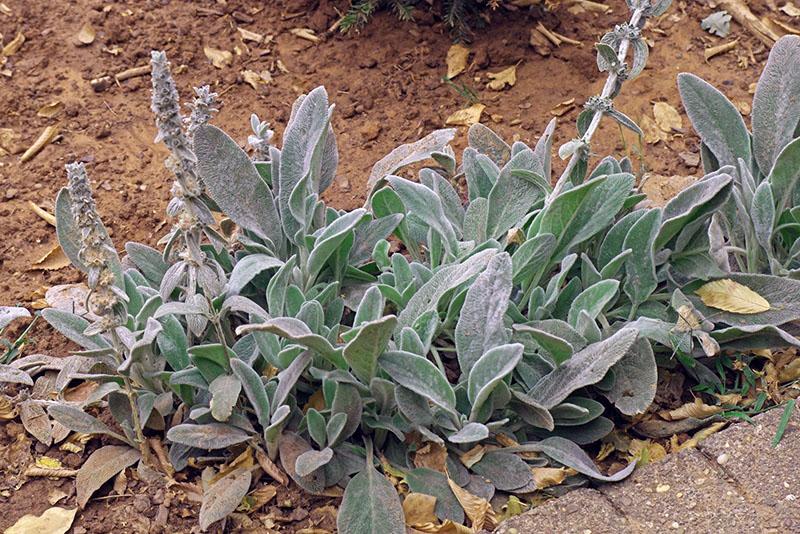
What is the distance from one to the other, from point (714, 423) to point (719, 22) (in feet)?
7.78

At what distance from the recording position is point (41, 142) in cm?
349

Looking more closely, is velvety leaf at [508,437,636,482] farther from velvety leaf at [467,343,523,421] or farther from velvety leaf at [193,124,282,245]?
velvety leaf at [193,124,282,245]

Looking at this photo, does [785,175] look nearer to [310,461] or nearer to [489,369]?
[489,369]

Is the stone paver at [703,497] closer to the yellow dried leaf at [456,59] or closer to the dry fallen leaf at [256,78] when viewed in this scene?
the yellow dried leaf at [456,59]

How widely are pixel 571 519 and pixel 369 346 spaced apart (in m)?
0.66

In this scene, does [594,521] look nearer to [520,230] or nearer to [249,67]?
[520,230]

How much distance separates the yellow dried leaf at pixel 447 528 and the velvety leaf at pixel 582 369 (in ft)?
1.24

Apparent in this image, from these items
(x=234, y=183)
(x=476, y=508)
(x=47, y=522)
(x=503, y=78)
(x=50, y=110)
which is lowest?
(x=47, y=522)

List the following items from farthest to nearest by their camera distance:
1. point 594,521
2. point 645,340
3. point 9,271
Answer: point 9,271
point 645,340
point 594,521

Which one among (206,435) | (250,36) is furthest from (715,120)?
(250,36)

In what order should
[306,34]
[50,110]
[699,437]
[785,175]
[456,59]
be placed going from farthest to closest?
[306,34] → [456,59] → [50,110] → [785,175] → [699,437]

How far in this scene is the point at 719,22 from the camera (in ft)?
13.9

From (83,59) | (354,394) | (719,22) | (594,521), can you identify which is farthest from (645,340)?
(83,59)

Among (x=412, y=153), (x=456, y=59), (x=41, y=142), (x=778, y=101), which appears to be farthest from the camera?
(x=456, y=59)
